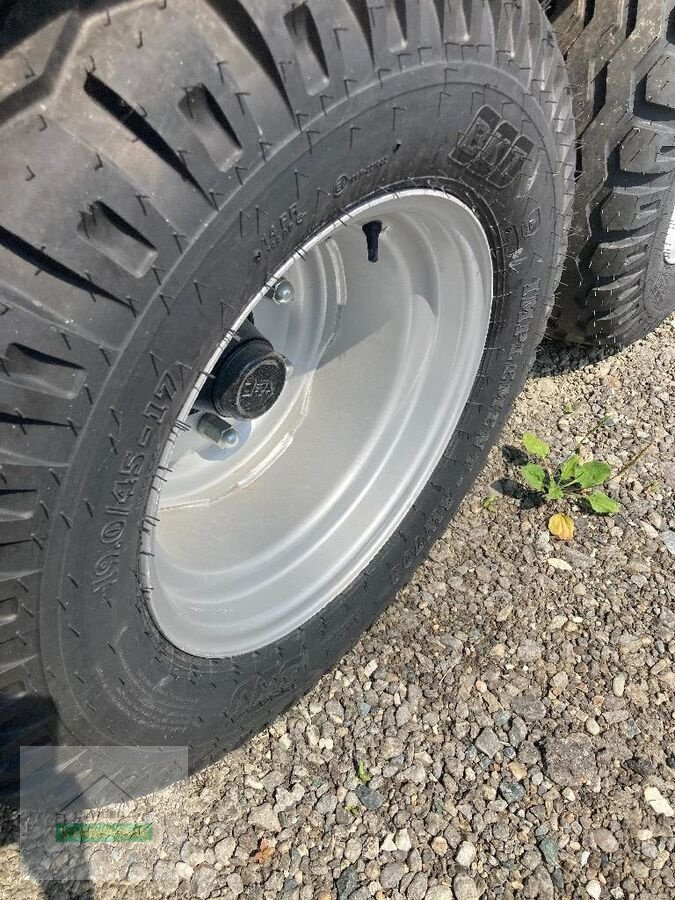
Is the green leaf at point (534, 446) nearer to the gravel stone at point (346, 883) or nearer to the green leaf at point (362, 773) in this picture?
the green leaf at point (362, 773)

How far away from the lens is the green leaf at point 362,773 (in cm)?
180

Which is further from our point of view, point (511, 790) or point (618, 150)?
point (618, 150)

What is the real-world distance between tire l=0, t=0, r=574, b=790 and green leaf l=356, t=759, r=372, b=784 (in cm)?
53

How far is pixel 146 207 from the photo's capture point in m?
0.95

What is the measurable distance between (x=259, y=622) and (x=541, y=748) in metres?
0.74

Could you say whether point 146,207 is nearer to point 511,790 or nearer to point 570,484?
point 511,790

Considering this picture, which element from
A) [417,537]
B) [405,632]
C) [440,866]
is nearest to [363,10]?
[417,537]

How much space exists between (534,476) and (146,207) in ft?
5.57

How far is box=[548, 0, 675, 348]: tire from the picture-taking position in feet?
6.27

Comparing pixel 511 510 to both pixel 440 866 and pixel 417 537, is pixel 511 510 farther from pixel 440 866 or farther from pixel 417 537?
pixel 440 866

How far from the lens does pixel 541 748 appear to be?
1.86m

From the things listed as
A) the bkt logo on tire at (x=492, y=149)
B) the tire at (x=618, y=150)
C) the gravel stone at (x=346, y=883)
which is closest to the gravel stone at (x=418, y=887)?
the gravel stone at (x=346, y=883)

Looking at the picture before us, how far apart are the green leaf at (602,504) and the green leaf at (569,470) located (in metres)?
0.08

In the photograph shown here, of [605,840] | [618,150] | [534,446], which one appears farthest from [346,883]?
[618,150]
